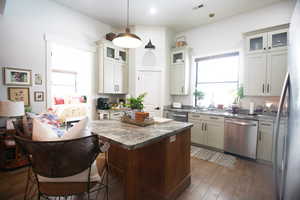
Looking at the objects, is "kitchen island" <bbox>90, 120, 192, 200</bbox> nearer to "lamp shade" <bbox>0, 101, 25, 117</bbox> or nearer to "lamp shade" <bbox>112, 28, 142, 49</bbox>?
"lamp shade" <bbox>112, 28, 142, 49</bbox>

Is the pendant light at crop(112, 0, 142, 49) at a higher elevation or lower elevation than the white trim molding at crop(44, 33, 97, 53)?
lower

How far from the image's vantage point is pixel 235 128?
296 centimetres

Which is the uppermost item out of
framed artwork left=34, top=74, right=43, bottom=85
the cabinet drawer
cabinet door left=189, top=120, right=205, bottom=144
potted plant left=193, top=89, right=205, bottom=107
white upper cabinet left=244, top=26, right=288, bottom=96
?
white upper cabinet left=244, top=26, right=288, bottom=96

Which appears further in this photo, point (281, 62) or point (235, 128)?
point (235, 128)

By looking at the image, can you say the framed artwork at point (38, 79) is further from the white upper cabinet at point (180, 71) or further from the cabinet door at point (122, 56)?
the white upper cabinet at point (180, 71)

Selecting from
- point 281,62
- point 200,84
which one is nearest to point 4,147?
point 200,84

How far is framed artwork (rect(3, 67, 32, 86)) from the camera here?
2471 millimetres

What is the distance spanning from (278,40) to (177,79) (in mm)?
2356

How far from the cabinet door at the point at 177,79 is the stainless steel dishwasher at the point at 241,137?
1.57 m

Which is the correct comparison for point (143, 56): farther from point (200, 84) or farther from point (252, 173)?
point (252, 173)

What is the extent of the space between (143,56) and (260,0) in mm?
2906

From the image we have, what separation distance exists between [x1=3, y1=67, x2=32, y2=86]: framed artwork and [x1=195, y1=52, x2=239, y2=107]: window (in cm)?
414

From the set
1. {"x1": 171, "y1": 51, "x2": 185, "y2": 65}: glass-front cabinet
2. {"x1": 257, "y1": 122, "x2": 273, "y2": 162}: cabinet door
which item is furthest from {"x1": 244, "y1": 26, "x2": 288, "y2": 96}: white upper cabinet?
{"x1": 171, "y1": 51, "x2": 185, "y2": 65}: glass-front cabinet

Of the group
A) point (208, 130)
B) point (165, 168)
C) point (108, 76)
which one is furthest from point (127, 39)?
point (208, 130)
